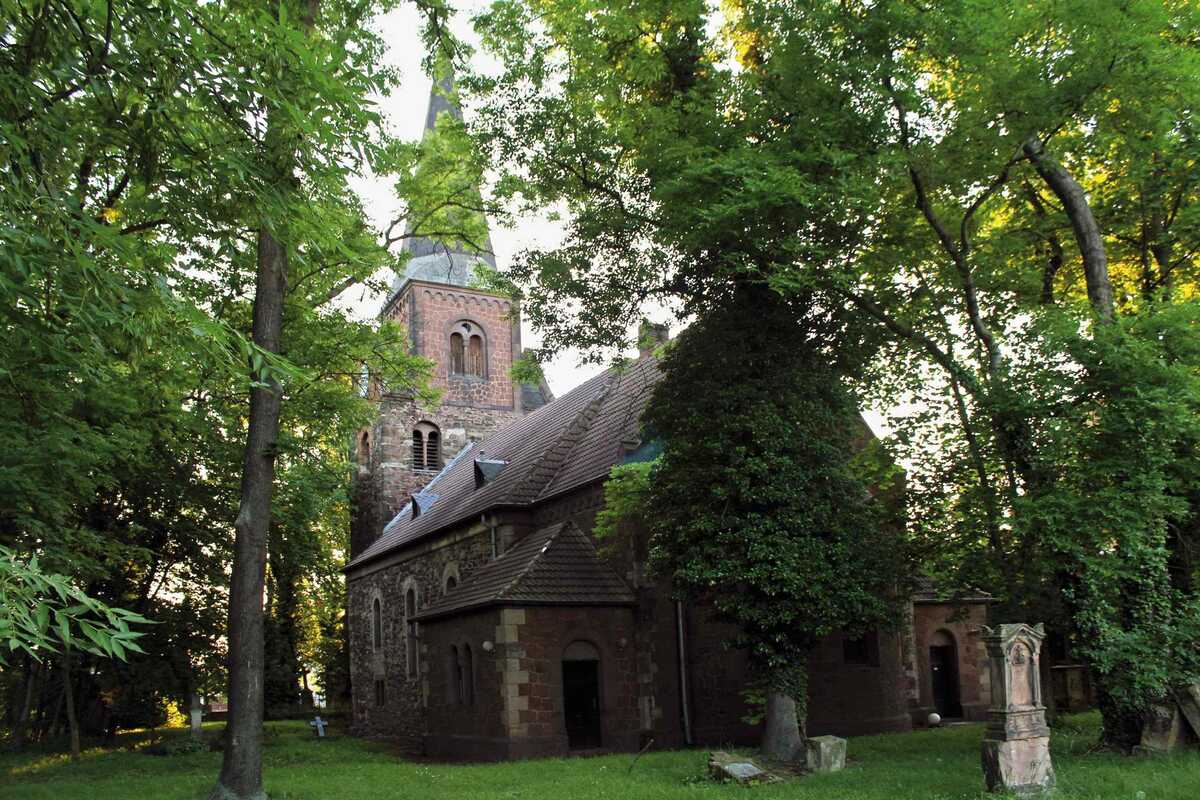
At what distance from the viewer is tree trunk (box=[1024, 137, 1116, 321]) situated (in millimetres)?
13484

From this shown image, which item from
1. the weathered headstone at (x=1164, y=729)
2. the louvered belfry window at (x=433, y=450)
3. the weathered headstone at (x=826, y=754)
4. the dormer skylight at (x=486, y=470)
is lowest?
the weathered headstone at (x=826, y=754)

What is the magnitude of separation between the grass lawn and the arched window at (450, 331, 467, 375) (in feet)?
58.6

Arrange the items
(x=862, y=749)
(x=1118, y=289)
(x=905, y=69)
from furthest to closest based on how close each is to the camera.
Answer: (x=1118, y=289)
(x=862, y=749)
(x=905, y=69)

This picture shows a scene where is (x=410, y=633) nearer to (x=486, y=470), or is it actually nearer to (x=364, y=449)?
(x=486, y=470)

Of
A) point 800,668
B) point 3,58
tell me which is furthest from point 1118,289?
point 3,58

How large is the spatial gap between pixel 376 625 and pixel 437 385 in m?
8.64

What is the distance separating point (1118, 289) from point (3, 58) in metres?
17.3

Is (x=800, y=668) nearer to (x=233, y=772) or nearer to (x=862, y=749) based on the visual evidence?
(x=862, y=749)

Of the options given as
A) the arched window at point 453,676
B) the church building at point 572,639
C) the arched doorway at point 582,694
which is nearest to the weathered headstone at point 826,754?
the church building at point 572,639

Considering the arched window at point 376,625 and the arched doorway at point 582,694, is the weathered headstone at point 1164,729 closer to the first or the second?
the arched doorway at point 582,694

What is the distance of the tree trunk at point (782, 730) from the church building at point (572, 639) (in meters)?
2.83

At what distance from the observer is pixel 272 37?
21.4ft

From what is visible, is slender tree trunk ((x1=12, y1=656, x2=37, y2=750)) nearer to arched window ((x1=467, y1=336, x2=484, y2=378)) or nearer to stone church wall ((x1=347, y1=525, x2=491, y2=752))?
stone church wall ((x1=347, y1=525, x2=491, y2=752))

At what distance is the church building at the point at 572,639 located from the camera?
18.0 metres
